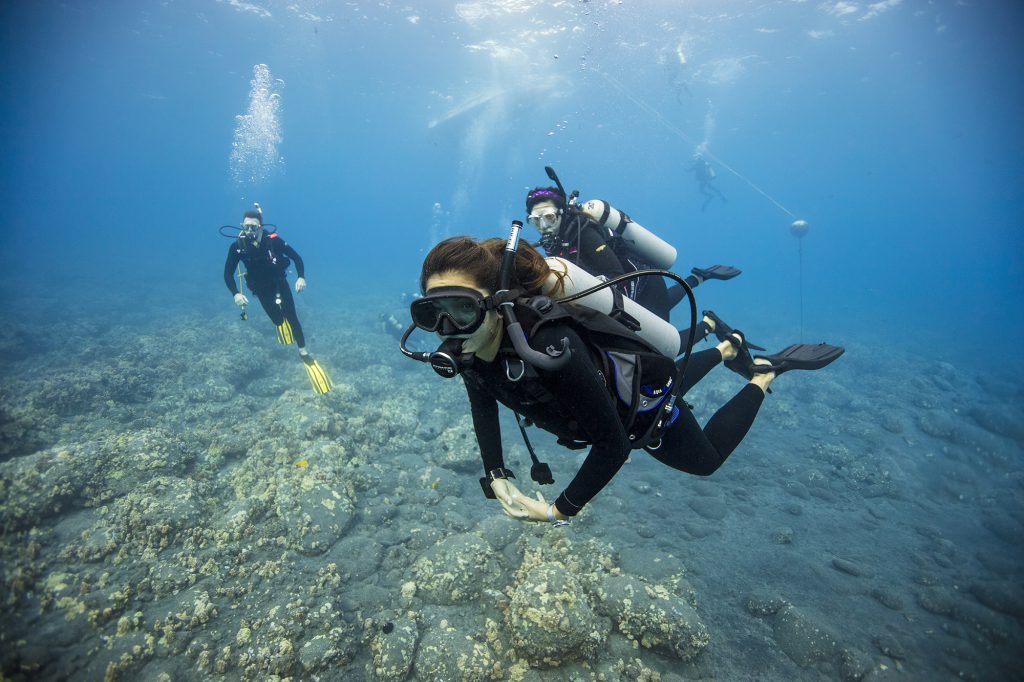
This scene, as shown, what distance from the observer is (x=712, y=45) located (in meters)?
30.2

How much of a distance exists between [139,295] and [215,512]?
29784mm

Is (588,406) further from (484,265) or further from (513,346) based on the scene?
(484,265)

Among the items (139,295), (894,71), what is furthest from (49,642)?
(894,71)

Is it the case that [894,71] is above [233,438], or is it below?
above

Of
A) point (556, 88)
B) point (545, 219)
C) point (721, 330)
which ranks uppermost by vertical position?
point (556, 88)

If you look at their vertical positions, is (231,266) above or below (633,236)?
above

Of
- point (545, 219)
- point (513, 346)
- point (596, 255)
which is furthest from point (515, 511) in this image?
point (545, 219)

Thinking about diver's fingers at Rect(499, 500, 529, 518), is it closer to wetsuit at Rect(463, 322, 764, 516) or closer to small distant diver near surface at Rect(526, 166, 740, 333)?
wetsuit at Rect(463, 322, 764, 516)

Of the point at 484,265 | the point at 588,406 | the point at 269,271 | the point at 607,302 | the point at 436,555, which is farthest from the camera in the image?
the point at 269,271

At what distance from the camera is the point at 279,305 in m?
9.56

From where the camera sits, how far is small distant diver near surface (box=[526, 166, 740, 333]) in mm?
4723

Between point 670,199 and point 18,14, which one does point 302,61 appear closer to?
point 18,14

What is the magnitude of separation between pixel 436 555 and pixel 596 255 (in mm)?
4204

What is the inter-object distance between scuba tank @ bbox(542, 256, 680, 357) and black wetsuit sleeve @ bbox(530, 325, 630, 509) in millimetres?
399
